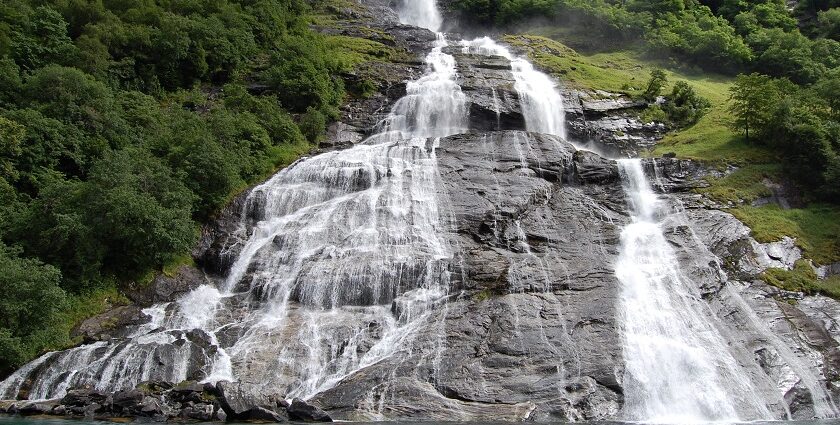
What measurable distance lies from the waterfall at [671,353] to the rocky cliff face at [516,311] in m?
0.45

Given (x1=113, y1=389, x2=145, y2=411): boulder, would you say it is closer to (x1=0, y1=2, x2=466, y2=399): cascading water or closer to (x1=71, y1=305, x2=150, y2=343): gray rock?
(x1=0, y1=2, x2=466, y2=399): cascading water

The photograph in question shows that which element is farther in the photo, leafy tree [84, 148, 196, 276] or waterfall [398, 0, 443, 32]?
waterfall [398, 0, 443, 32]

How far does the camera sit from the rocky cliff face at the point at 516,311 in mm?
17875

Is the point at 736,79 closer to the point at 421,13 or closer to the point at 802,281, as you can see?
the point at 802,281

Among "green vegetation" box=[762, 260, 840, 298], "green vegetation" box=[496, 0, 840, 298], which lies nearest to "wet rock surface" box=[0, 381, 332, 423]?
"green vegetation" box=[762, 260, 840, 298]

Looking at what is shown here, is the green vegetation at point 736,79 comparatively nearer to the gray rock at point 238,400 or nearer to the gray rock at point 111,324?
the gray rock at point 238,400

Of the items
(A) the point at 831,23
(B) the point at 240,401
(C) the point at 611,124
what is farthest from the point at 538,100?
(A) the point at 831,23

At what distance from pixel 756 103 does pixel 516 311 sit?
21656 millimetres

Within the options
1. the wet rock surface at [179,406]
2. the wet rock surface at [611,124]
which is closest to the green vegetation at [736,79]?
the wet rock surface at [611,124]

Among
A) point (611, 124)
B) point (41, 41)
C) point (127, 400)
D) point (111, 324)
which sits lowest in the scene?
point (127, 400)

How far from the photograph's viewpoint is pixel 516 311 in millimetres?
20938

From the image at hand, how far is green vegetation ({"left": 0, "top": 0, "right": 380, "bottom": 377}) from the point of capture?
22641mm

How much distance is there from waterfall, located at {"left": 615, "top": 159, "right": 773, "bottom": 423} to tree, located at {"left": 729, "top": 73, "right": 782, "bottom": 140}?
1297cm

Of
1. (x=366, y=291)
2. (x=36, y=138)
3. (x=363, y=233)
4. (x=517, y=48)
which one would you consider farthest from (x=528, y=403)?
(x=517, y=48)
